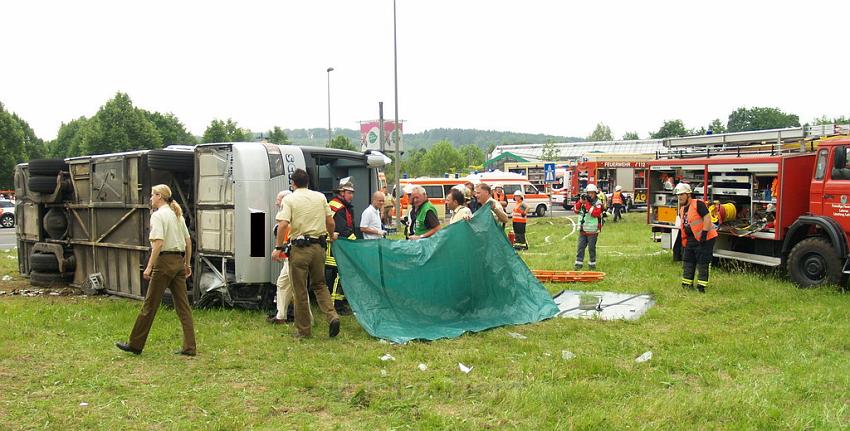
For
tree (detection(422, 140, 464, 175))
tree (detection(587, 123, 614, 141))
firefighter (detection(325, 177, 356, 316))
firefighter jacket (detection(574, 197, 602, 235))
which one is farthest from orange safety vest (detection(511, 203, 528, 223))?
tree (detection(587, 123, 614, 141))

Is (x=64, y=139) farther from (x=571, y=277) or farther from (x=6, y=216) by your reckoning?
(x=571, y=277)

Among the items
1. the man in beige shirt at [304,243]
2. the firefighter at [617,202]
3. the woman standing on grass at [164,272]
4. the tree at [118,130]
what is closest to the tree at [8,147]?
the tree at [118,130]

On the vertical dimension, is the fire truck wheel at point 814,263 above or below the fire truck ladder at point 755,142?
below

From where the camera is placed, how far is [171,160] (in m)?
9.65

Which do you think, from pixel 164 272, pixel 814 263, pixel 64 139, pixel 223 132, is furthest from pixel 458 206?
pixel 64 139

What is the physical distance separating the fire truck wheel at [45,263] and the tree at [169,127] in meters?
Result: 60.7

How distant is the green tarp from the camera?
8219 mm

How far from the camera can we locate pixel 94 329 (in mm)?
8383

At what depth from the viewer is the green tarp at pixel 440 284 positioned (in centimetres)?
822

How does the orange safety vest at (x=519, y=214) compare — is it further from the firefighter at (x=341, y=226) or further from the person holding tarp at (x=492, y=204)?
the firefighter at (x=341, y=226)

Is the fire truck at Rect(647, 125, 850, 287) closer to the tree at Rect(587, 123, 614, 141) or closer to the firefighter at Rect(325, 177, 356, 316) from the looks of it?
the firefighter at Rect(325, 177, 356, 316)

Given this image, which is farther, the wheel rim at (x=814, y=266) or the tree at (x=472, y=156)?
the tree at (x=472, y=156)

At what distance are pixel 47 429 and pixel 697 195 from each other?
1177cm

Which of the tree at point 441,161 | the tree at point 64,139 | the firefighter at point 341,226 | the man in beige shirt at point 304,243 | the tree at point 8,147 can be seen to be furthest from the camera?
the tree at point 441,161
